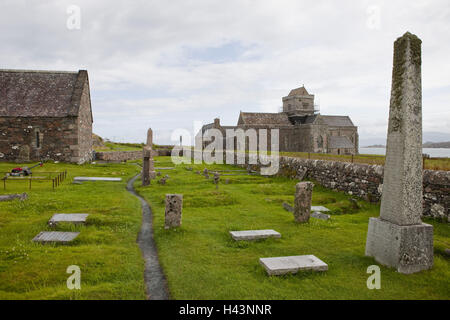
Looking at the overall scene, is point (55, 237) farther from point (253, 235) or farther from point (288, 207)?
point (288, 207)

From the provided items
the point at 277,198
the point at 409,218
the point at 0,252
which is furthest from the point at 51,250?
the point at 277,198

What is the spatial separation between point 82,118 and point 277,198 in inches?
887

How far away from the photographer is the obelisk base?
603 centimetres

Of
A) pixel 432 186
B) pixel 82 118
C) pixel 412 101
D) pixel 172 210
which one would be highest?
pixel 82 118

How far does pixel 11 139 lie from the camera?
26984 mm

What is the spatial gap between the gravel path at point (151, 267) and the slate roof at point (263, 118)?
47030 millimetres

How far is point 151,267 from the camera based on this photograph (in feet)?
21.2

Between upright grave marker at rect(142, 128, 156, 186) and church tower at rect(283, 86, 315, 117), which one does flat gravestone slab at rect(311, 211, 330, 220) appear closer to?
upright grave marker at rect(142, 128, 156, 186)

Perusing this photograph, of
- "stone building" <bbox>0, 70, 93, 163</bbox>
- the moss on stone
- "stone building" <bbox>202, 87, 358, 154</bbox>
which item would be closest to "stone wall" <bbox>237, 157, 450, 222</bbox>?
the moss on stone

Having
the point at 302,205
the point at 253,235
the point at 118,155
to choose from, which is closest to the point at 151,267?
the point at 253,235

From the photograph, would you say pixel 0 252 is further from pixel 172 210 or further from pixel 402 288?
pixel 402 288

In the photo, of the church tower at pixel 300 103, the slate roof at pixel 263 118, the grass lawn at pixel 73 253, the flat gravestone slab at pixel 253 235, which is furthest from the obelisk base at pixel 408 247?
the church tower at pixel 300 103

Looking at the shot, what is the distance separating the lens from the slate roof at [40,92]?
2722 cm

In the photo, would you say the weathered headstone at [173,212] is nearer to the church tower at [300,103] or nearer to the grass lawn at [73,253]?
the grass lawn at [73,253]
